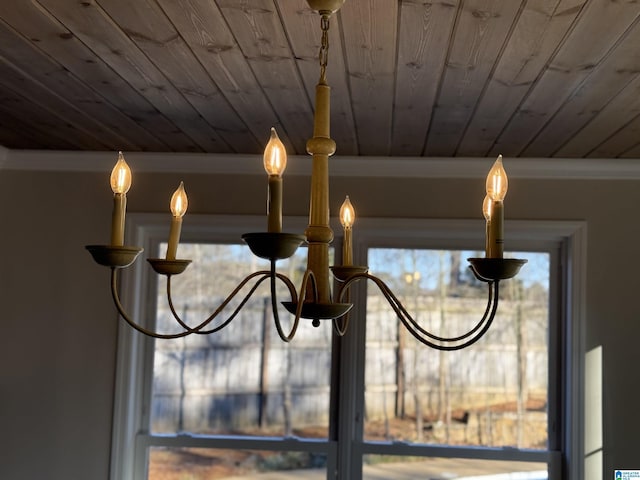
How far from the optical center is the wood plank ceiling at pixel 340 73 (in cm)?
147

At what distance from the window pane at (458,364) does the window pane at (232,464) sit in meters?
0.29

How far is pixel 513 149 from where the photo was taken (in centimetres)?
263

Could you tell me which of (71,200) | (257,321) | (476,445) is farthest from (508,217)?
(71,200)

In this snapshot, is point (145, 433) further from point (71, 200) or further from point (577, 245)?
point (577, 245)

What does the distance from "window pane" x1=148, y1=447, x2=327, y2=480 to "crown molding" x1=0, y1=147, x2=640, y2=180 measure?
48.5 inches

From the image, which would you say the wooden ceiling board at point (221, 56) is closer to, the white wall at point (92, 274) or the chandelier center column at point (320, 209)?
the chandelier center column at point (320, 209)

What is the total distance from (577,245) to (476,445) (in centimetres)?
96

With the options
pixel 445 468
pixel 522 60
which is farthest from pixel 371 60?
pixel 445 468

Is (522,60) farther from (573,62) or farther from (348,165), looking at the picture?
(348,165)

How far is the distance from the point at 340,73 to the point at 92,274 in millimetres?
1645

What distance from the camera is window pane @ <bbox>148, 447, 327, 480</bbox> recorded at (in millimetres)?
2898

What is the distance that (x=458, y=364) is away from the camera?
290cm

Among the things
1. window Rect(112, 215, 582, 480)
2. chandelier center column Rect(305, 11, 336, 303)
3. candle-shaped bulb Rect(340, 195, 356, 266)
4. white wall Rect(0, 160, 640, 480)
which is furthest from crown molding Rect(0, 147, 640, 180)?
chandelier center column Rect(305, 11, 336, 303)

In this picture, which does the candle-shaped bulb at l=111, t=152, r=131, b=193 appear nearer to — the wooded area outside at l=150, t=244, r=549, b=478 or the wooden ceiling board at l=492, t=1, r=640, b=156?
the wooden ceiling board at l=492, t=1, r=640, b=156
